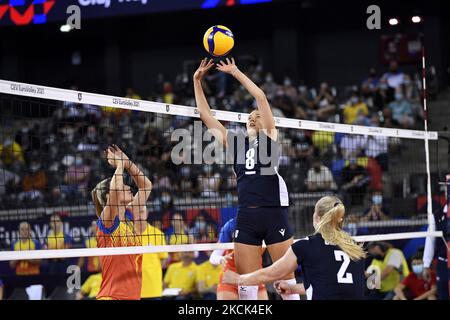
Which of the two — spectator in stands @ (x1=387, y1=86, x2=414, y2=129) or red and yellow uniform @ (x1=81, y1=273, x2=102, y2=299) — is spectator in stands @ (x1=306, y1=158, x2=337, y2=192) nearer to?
spectator in stands @ (x1=387, y1=86, x2=414, y2=129)

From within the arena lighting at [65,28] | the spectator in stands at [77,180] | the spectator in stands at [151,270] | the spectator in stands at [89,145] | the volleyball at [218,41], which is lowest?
the spectator in stands at [151,270]

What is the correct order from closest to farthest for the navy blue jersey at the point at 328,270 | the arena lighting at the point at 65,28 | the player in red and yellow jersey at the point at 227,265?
the navy blue jersey at the point at 328,270 < the player in red and yellow jersey at the point at 227,265 < the arena lighting at the point at 65,28

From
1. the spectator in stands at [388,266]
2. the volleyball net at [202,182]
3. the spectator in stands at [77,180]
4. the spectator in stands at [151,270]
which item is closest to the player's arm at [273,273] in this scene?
the spectator in stands at [151,270]

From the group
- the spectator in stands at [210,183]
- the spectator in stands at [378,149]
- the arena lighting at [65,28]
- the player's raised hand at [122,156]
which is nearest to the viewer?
the player's raised hand at [122,156]

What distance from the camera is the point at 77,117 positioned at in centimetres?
2122

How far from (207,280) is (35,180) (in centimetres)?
691

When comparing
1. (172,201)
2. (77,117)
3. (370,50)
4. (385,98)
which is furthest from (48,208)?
(370,50)

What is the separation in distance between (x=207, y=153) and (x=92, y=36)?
10.2 metres

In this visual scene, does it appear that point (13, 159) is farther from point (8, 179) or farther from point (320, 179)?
point (320, 179)

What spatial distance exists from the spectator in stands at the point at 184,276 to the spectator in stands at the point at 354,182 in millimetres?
3512

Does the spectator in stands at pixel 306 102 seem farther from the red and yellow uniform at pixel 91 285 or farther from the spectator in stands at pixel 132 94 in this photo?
the red and yellow uniform at pixel 91 285

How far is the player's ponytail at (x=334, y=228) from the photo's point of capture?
594cm

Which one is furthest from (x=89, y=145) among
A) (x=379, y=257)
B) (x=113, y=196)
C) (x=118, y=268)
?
(x=118, y=268)

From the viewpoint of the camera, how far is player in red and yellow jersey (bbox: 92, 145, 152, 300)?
24.3ft
